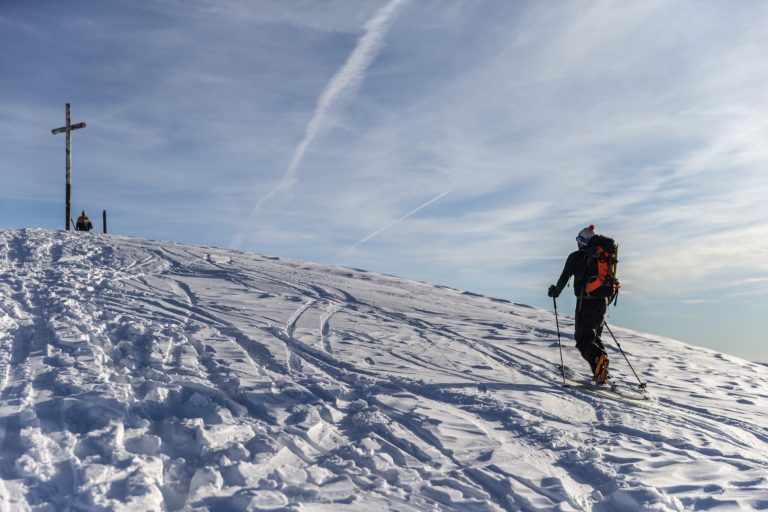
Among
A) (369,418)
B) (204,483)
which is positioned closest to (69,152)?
(369,418)

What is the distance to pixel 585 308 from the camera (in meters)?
9.68

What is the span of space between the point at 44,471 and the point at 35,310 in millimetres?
6645

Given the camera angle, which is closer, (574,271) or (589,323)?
(589,323)

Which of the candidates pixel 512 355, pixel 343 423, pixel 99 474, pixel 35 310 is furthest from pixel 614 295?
pixel 35 310

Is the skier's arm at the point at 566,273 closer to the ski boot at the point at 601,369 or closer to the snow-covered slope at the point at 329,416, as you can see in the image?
the ski boot at the point at 601,369

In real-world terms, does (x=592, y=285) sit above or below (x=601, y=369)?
above

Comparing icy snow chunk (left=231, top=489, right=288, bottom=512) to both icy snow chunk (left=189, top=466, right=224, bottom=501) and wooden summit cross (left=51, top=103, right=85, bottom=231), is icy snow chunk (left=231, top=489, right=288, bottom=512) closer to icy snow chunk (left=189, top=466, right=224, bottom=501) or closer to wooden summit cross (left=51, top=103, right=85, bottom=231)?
icy snow chunk (left=189, top=466, right=224, bottom=501)

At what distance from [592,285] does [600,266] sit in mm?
329

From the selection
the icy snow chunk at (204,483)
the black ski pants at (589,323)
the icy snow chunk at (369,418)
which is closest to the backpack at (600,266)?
the black ski pants at (589,323)

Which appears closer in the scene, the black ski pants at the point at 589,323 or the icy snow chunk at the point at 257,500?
the icy snow chunk at the point at 257,500

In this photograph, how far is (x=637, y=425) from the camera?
23.6ft

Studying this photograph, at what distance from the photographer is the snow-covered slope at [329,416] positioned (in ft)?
16.8

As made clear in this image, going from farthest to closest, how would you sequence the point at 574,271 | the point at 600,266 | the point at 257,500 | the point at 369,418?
the point at 574,271 → the point at 600,266 → the point at 369,418 → the point at 257,500

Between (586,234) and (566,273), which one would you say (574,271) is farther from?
(586,234)
